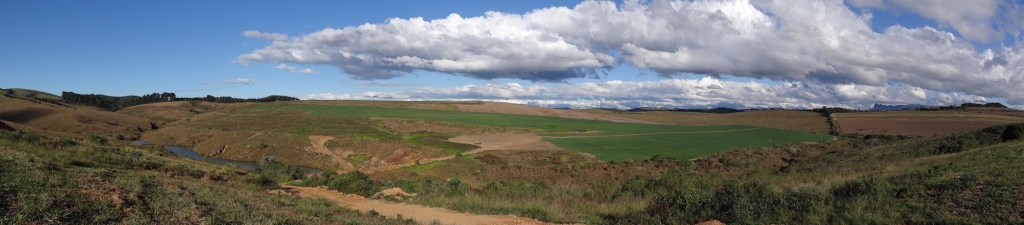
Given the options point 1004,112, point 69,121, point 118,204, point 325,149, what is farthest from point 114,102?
point 1004,112

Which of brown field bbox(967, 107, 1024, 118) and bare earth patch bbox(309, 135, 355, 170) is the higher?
brown field bbox(967, 107, 1024, 118)

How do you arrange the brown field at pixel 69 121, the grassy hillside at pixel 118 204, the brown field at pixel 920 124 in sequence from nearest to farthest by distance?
the grassy hillside at pixel 118 204, the brown field at pixel 69 121, the brown field at pixel 920 124

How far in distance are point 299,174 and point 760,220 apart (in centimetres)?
2975

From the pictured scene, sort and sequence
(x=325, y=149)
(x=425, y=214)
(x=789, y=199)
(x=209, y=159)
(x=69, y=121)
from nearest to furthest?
(x=789, y=199) < (x=425, y=214) < (x=209, y=159) < (x=325, y=149) < (x=69, y=121)

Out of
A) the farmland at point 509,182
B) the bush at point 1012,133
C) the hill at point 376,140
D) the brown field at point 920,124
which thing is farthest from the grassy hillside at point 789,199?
the brown field at point 920,124

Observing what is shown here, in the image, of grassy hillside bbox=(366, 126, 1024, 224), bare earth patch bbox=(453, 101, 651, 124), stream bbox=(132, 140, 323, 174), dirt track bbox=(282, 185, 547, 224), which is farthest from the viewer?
bare earth patch bbox=(453, 101, 651, 124)

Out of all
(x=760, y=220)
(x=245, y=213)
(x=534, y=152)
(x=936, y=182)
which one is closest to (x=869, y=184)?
(x=936, y=182)

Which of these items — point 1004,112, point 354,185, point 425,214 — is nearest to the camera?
point 425,214

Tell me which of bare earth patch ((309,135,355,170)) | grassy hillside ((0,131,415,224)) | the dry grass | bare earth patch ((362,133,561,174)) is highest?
grassy hillside ((0,131,415,224))

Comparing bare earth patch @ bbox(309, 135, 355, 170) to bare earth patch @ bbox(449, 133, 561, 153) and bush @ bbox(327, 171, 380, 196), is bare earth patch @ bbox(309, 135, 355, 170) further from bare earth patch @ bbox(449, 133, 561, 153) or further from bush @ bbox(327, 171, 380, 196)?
bush @ bbox(327, 171, 380, 196)

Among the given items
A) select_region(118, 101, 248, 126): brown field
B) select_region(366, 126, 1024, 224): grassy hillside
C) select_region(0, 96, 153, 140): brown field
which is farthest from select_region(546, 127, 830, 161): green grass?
select_region(118, 101, 248, 126): brown field

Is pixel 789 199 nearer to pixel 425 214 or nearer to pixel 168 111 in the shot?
pixel 425 214

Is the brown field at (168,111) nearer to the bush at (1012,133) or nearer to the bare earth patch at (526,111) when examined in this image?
the bare earth patch at (526,111)

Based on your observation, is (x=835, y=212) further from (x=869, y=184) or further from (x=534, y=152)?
(x=534, y=152)
